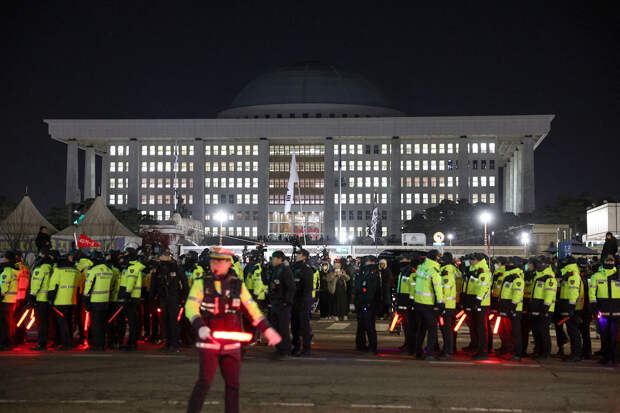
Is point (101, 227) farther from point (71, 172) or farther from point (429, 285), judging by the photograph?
point (71, 172)

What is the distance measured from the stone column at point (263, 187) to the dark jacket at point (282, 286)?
130 meters

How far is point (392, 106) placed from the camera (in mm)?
170625

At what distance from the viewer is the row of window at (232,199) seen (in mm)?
148125

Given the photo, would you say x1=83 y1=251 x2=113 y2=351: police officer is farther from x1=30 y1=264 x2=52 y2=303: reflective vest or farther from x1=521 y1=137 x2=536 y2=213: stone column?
x1=521 y1=137 x2=536 y2=213: stone column

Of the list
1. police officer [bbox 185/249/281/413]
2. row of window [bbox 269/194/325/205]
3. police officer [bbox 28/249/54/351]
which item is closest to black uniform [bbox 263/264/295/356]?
police officer [bbox 28/249/54/351]

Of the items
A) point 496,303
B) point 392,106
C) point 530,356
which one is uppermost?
point 392,106

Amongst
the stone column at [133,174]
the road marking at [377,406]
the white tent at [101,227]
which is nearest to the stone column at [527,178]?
the stone column at [133,174]

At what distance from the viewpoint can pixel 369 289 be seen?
15664 millimetres

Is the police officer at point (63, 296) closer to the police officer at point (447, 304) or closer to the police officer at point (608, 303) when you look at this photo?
the police officer at point (447, 304)

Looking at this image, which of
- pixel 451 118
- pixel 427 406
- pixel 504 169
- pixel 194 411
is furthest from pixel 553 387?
pixel 504 169

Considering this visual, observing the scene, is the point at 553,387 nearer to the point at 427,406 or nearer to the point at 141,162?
the point at 427,406

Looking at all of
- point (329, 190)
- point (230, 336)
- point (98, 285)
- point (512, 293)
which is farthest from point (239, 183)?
point (230, 336)

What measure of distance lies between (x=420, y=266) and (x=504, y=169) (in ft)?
509

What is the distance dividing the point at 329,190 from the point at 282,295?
426 ft
